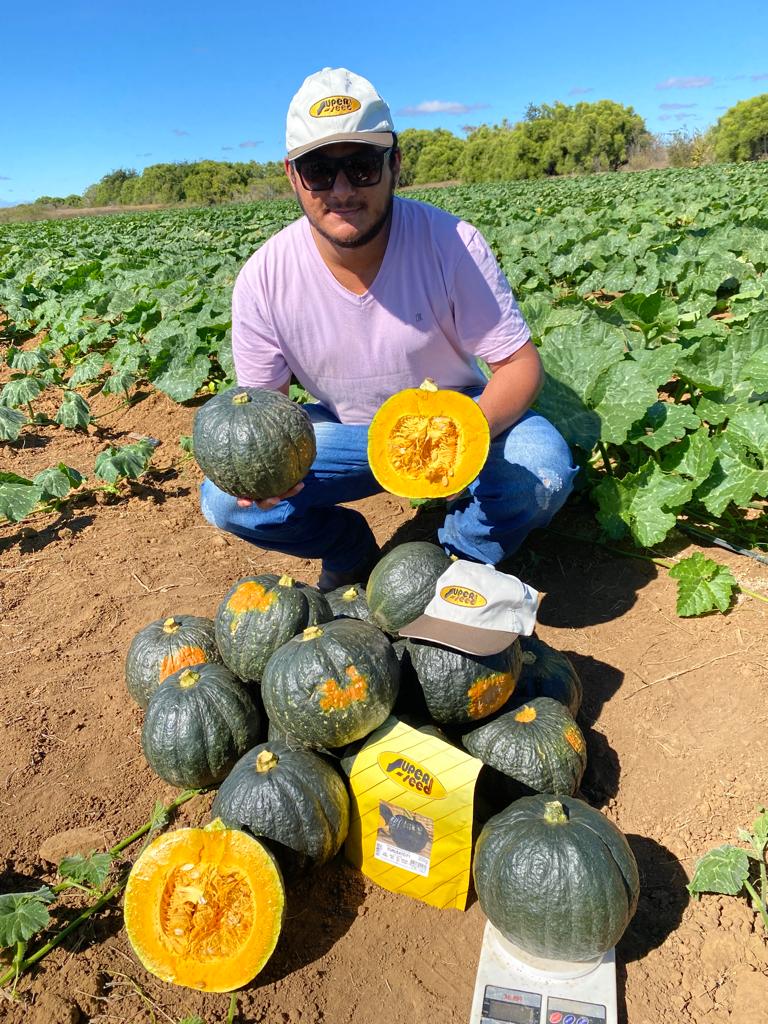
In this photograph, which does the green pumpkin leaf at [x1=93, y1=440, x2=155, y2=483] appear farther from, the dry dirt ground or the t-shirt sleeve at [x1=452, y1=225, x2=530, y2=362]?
the t-shirt sleeve at [x1=452, y1=225, x2=530, y2=362]

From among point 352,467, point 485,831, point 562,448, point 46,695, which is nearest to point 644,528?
point 562,448

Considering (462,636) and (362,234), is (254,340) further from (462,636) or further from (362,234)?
(462,636)

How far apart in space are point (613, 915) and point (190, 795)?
59.2 inches

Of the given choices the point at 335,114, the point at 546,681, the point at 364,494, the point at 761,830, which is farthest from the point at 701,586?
the point at 335,114

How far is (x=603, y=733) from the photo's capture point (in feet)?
9.73

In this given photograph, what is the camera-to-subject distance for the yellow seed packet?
7.48 ft

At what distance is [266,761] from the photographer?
2311 millimetres

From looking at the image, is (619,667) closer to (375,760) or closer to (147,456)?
(375,760)

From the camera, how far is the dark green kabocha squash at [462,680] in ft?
8.11

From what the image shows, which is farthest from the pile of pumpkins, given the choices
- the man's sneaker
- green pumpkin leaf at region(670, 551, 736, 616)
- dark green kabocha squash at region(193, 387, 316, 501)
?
green pumpkin leaf at region(670, 551, 736, 616)

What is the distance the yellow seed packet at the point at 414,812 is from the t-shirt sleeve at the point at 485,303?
5.76 feet

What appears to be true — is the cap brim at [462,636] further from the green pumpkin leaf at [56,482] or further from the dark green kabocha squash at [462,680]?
the green pumpkin leaf at [56,482]

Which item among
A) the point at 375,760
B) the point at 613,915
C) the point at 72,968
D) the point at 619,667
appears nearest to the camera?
the point at 613,915

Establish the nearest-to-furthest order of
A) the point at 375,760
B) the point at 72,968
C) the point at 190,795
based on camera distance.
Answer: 1. the point at 72,968
2. the point at 375,760
3. the point at 190,795
